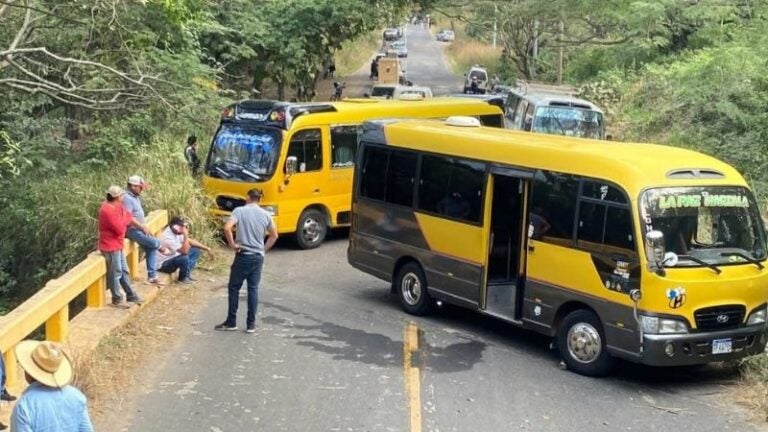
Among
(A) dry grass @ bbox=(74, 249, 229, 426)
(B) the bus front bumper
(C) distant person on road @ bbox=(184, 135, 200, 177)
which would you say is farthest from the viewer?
(C) distant person on road @ bbox=(184, 135, 200, 177)

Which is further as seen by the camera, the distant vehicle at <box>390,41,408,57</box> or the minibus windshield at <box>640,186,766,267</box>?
the distant vehicle at <box>390,41,408,57</box>

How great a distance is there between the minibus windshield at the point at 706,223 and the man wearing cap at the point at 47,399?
5.93 m

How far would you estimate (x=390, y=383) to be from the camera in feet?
31.7

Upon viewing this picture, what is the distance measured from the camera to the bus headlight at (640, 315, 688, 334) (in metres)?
9.52

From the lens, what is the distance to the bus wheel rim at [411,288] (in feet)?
42.4

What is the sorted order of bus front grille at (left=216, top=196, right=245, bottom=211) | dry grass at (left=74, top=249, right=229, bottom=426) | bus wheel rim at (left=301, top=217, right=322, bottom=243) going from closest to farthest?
1. dry grass at (left=74, top=249, right=229, bottom=426)
2. bus front grille at (left=216, top=196, right=245, bottom=211)
3. bus wheel rim at (left=301, top=217, right=322, bottom=243)

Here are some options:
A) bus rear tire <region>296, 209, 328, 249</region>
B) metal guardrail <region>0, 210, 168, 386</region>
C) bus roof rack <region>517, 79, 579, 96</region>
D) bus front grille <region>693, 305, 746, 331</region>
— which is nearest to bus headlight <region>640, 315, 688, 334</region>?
bus front grille <region>693, 305, 746, 331</region>

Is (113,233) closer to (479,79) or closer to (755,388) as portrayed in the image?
(755,388)

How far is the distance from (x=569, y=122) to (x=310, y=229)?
7.93m

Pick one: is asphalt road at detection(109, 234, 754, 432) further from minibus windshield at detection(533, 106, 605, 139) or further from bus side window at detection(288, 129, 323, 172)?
minibus windshield at detection(533, 106, 605, 139)

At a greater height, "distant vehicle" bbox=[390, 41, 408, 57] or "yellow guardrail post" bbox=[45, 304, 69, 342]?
"distant vehicle" bbox=[390, 41, 408, 57]

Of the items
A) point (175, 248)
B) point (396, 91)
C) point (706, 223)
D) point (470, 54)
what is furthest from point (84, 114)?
point (470, 54)

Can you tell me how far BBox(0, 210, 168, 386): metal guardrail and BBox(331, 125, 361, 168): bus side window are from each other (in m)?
5.61

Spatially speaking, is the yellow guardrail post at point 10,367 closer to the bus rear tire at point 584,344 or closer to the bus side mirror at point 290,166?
the bus rear tire at point 584,344
